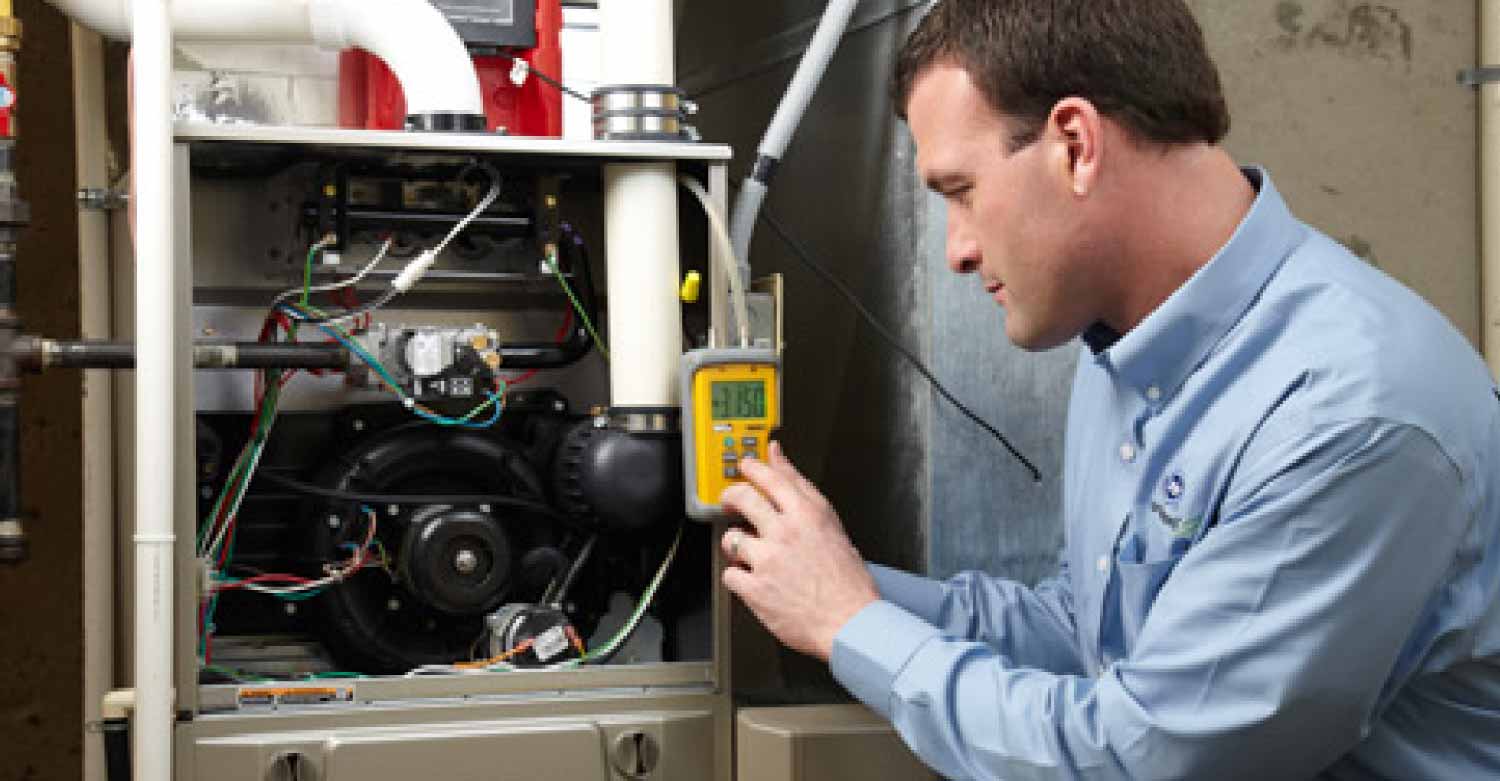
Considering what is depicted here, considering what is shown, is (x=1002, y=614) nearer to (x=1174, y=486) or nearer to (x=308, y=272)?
(x=1174, y=486)

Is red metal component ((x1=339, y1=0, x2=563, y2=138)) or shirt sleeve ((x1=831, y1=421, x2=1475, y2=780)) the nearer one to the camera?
shirt sleeve ((x1=831, y1=421, x2=1475, y2=780))

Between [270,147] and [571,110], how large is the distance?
1.53 feet

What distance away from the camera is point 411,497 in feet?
6.08

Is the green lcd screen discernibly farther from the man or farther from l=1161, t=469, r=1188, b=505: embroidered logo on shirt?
l=1161, t=469, r=1188, b=505: embroidered logo on shirt

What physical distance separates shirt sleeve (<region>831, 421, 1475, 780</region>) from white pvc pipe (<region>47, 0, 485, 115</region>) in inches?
37.5

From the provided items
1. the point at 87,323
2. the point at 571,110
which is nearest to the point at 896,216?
the point at 571,110

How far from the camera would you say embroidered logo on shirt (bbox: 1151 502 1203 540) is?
125cm

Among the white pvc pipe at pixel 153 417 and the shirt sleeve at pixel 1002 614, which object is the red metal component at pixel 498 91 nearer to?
the white pvc pipe at pixel 153 417

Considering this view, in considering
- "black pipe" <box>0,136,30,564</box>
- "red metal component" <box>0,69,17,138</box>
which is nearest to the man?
"black pipe" <box>0,136,30,564</box>

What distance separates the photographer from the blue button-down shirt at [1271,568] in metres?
1.10

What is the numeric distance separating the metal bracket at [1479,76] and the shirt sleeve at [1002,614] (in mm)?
952

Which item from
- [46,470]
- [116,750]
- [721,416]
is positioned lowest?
[116,750]

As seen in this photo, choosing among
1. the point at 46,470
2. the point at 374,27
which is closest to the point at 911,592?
the point at 374,27

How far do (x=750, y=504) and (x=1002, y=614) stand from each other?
0.30 metres
